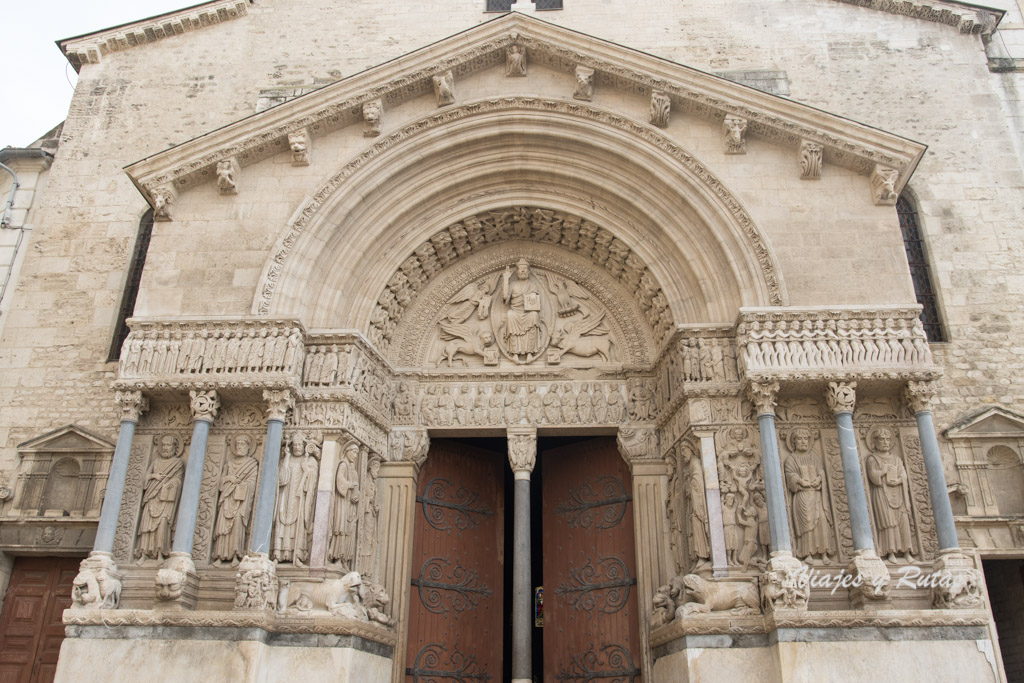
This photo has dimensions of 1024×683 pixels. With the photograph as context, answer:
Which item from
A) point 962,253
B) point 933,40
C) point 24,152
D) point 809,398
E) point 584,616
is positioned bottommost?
point 584,616

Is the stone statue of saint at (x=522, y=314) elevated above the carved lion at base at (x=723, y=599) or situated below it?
above

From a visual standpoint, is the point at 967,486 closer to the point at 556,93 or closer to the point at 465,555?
the point at 465,555

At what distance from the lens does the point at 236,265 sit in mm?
9414

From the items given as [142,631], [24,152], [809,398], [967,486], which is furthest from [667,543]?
[24,152]

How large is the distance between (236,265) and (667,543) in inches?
239

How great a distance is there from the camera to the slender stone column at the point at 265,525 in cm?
777

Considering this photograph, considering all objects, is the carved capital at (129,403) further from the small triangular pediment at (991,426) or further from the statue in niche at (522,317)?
the small triangular pediment at (991,426)

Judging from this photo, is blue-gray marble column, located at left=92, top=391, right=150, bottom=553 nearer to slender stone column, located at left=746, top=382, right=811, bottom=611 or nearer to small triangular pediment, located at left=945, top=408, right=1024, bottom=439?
slender stone column, located at left=746, top=382, right=811, bottom=611

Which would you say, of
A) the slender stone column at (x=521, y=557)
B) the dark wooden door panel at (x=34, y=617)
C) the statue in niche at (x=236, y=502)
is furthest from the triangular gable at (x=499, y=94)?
the dark wooden door panel at (x=34, y=617)

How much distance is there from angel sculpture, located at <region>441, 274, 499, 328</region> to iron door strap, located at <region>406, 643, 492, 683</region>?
4192mm

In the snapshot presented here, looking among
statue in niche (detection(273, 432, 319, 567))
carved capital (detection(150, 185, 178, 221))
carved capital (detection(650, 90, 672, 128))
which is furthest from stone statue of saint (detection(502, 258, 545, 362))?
carved capital (detection(150, 185, 178, 221))

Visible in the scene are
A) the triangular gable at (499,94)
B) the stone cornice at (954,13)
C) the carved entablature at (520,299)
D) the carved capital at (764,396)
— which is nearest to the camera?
the carved capital at (764,396)

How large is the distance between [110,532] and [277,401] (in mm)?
2136

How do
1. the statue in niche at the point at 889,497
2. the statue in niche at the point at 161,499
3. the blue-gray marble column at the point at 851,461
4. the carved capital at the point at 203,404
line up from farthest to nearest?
1. the carved capital at the point at 203,404
2. the statue in niche at the point at 161,499
3. the statue in niche at the point at 889,497
4. the blue-gray marble column at the point at 851,461
